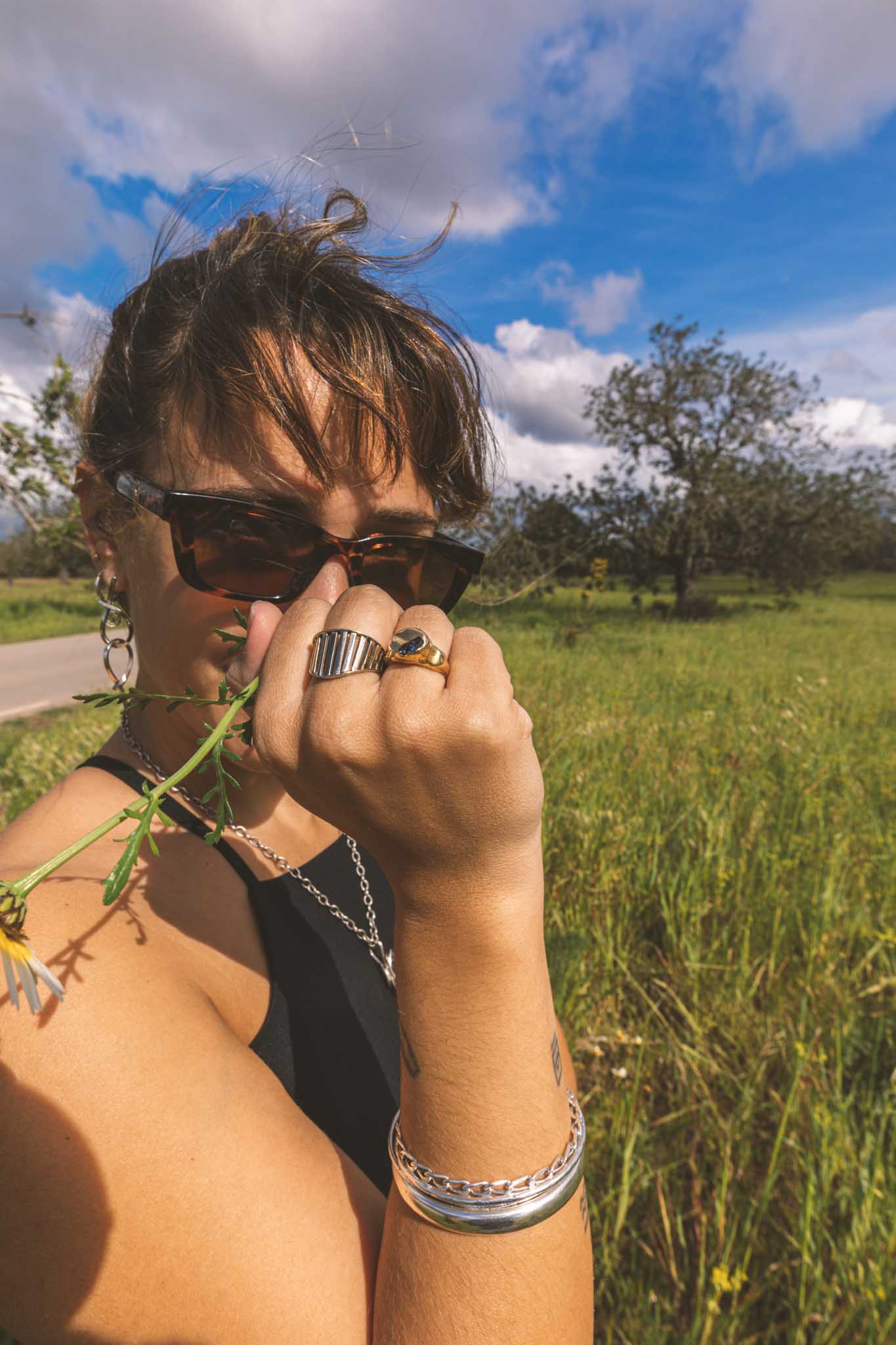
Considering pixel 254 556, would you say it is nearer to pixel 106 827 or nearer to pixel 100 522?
pixel 100 522

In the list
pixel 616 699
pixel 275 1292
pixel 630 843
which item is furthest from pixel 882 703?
pixel 275 1292

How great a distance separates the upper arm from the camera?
2.56ft

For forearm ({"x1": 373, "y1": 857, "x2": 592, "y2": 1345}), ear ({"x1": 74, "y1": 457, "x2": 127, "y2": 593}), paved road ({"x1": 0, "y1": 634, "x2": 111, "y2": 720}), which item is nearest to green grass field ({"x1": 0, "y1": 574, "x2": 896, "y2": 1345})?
forearm ({"x1": 373, "y1": 857, "x2": 592, "y2": 1345})

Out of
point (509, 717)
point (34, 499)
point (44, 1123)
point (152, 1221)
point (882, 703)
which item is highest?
point (34, 499)

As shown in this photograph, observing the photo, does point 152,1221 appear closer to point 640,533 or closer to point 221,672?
point 221,672

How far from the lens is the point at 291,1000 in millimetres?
1280

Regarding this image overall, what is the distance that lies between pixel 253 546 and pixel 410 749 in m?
0.73

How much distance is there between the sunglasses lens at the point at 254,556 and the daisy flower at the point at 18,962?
81cm

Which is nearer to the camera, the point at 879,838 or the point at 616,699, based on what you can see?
the point at 879,838

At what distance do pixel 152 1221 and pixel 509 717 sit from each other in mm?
751

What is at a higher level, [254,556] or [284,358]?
[284,358]

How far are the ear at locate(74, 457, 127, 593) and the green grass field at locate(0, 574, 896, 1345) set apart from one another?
1033mm

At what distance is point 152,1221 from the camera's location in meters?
0.81

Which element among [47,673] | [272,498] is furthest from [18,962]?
[47,673]
